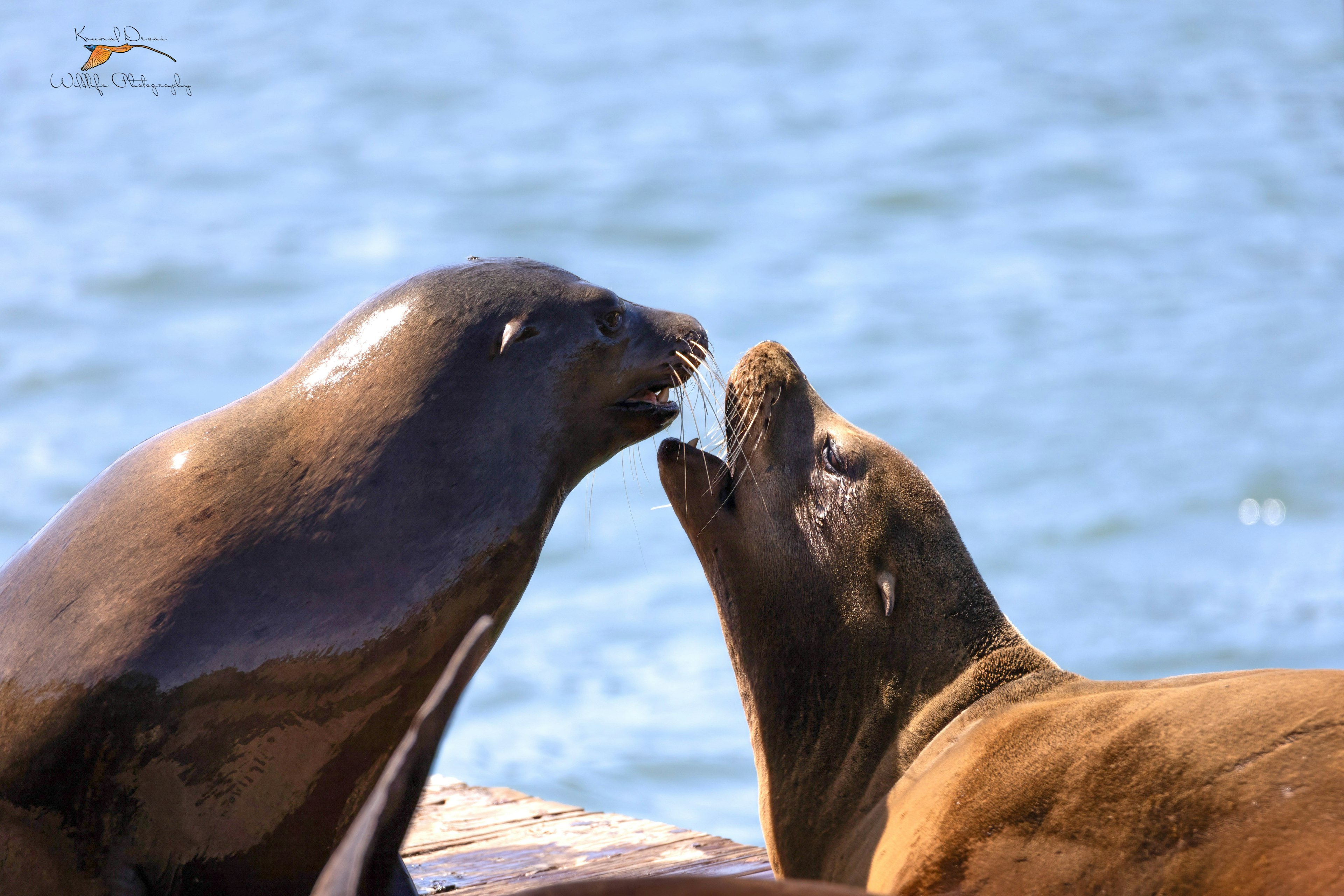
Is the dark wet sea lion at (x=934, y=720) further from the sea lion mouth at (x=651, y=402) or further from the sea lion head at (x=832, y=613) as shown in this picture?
the sea lion mouth at (x=651, y=402)

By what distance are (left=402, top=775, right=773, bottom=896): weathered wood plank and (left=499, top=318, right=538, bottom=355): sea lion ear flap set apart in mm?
1287

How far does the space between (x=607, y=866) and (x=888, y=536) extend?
1.28 meters

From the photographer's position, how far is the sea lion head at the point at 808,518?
12.0ft

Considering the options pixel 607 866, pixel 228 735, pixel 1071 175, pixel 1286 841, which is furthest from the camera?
pixel 1071 175

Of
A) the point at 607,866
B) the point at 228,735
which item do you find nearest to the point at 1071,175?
the point at 607,866

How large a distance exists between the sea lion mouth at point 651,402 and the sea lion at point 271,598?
0.24 m

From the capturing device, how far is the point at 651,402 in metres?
3.79

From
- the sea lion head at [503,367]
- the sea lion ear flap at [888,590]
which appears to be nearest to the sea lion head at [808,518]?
the sea lion ear flap at [888,590]

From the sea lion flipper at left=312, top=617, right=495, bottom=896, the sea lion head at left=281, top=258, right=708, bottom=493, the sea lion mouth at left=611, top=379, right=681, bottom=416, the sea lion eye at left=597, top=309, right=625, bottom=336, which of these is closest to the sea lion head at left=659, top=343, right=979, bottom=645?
the sea lion mouth at left=611, top=379, right=681, bottom=416

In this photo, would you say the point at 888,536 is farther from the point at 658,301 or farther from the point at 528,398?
the point at 658,301

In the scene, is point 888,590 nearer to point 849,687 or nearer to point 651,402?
point 849,687

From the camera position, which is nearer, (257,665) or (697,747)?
(257,665)

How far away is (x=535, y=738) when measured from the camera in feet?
34.9

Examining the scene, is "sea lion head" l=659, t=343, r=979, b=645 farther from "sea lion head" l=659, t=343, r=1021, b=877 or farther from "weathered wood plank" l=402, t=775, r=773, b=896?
"weathered wood plank" l=402, t=775, r=773, b=896
